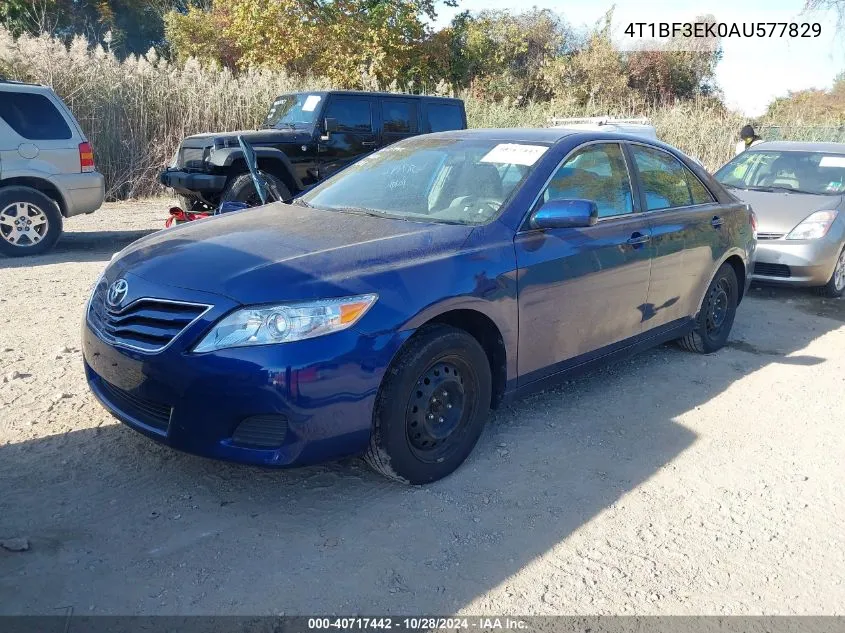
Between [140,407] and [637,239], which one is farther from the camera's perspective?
[637,239]

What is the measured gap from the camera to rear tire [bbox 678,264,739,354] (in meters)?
5.65

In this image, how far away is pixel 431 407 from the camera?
3.55 m

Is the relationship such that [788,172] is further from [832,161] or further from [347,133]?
[347,133]

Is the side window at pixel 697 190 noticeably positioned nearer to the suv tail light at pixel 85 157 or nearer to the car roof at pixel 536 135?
the car roof at pixel 536 135

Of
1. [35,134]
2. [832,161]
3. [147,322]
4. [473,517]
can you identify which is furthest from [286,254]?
[832,161]

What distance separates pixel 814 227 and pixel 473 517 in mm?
6225

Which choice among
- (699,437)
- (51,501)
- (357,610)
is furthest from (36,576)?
(699,437)

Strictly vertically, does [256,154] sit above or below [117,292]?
above

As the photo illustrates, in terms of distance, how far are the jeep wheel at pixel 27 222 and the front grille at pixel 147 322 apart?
6.18m

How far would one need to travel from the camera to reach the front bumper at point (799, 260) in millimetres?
7727

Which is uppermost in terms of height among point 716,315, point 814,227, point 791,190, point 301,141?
point 301,141

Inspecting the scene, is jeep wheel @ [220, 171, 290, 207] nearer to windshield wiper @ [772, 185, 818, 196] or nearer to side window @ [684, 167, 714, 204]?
side window @ [684, 167, 714, 204]

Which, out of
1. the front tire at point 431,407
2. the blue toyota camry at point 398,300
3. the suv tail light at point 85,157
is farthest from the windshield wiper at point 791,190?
the suv tail light at point 85,157

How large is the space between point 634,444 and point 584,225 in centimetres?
127
